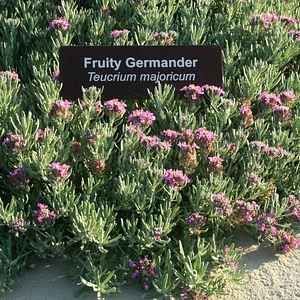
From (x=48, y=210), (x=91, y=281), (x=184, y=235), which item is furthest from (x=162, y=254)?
(x=48, y=210)

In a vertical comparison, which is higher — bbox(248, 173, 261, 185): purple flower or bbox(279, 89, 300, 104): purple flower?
bbox(279, 89, 300, 104): purple flower

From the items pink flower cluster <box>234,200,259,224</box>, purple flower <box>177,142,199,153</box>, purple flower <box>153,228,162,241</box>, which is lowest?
purple flower <box>153,228,162,241</box>

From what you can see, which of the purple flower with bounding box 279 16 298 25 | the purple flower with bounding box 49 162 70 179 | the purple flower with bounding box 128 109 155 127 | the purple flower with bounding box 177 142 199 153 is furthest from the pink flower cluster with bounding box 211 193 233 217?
the purple flower with bounding box 279 16 298 25

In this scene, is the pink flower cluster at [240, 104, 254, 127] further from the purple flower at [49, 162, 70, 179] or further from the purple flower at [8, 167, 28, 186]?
the purple flower at [8, 167, 28, 186]

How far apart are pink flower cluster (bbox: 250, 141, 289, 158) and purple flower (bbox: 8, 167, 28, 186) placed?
1138 millimetres

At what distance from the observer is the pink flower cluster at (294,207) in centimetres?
340

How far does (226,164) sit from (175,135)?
1.02 ft

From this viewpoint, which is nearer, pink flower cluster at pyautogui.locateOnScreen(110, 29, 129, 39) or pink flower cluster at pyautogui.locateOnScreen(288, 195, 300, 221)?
pink flower cluster at pyautogui.locateOnScreen(288, 195, 300, 221)

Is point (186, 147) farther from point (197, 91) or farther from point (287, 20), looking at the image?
point (287, 20)

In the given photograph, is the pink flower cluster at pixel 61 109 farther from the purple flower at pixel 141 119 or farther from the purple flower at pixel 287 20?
the purple flower at pixel 287 20

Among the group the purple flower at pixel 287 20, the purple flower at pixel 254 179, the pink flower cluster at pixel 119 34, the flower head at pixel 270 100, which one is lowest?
the purple flower at pixel 254 179

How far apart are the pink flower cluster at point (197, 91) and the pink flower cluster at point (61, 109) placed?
66 cm

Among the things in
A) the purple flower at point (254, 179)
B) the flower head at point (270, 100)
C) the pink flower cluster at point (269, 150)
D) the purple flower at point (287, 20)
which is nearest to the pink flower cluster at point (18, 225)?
the purple flower at point (254, 179)

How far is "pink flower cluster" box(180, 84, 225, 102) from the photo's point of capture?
3758 millimetres
